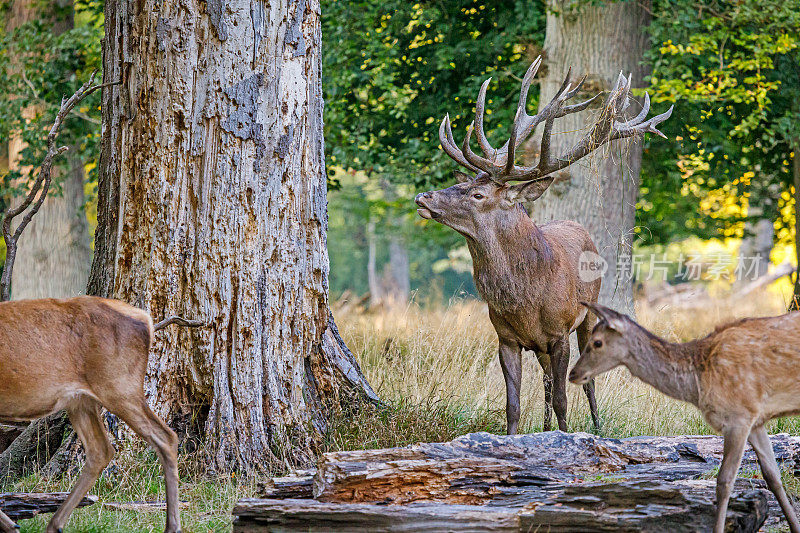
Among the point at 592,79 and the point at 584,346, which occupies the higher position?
the point at 592,79

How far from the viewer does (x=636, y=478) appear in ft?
15.0

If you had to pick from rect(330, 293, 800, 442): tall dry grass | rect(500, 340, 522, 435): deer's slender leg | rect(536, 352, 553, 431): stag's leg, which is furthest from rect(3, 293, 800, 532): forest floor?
rect(500, 340, 522, 435): deer's slender leg

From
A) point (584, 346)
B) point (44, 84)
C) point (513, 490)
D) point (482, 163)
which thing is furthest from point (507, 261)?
point (44, 84)

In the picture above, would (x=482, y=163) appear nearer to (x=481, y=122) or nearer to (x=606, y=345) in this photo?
(x=481, y=122)

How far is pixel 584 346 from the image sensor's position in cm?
720

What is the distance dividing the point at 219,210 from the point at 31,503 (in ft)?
6.91

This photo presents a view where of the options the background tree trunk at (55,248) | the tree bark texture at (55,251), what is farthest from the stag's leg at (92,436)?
the tree bark texture at (55,251)

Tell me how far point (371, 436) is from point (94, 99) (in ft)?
30.6

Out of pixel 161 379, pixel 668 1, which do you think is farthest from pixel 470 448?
pixel 668 1

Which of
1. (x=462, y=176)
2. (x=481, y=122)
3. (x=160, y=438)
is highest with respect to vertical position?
(x=481, y=122)

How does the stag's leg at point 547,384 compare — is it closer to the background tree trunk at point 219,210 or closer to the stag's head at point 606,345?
the background tree trunk at point 219,210

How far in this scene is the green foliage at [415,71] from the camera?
13008 mm

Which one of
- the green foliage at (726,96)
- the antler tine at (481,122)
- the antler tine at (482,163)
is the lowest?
the antler tine at (482,163)

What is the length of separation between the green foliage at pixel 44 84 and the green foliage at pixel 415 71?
Result: 375 cm
